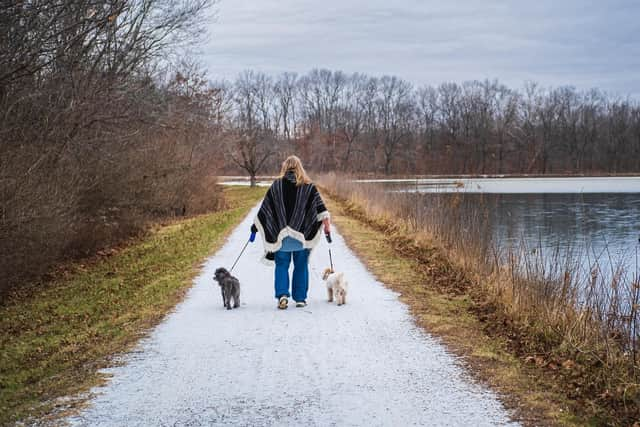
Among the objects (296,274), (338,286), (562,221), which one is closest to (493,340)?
(338,286)

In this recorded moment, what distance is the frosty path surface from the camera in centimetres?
475

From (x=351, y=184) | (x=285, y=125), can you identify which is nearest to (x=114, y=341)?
(x=351, y=184)

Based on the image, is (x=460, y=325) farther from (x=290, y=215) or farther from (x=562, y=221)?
(x=562, y=221)

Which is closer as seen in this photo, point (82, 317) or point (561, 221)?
point (82, 317)

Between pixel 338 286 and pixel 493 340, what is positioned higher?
pixel 338 286

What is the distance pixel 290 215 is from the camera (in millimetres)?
8250

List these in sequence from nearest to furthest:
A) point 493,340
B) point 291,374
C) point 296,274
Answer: point 291,374, point 493,340, point 296,274

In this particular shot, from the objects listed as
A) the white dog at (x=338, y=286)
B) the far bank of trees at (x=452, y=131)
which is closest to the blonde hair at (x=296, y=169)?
the white dog at (x=338, y=286)

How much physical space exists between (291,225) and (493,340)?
295cm

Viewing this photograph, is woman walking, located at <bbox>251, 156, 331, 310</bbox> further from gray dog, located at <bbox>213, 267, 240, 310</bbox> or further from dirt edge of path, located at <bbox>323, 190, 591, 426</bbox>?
dirt edge of path, located at <bbox>323, 190, 591, 426</bbox>

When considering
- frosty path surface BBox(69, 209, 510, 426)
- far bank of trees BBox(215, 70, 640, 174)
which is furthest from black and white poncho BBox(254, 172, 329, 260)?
far bank of trees BBox(215, 70, 640, 174)

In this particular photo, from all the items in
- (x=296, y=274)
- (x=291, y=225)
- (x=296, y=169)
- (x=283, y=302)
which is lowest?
(x=283, y=302)

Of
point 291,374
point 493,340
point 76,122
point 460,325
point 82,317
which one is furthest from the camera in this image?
point 76,122

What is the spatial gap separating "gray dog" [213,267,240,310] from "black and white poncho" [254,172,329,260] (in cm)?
57
